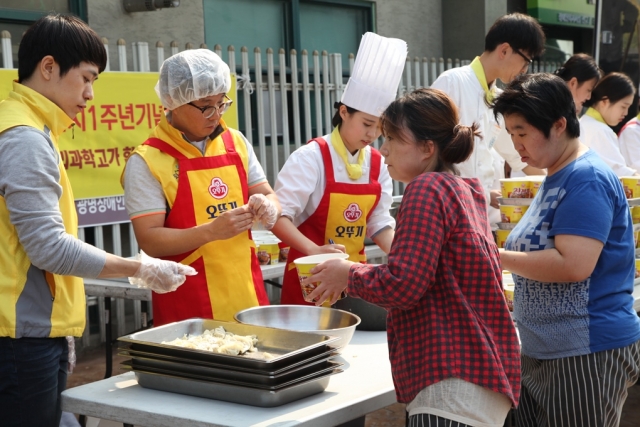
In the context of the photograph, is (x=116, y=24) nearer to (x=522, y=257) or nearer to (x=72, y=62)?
(x=72, y=62)

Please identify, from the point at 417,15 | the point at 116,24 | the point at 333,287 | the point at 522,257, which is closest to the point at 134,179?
the point at 333,287

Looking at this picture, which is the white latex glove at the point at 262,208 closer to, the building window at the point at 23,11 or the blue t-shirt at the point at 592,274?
the blue t-shirt at the point at 592,274

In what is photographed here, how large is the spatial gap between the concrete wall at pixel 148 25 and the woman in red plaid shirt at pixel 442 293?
454 centimetres

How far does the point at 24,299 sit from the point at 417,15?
8138 mm

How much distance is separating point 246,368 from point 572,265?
1.04m

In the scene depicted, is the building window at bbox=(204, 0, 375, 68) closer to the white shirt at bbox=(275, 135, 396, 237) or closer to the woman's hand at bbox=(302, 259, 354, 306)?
the white shirt at bbox=(275, 135, 396, 237)

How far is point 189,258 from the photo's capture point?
282 cm

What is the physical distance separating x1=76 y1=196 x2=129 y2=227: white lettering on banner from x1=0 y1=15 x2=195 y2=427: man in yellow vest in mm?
3567

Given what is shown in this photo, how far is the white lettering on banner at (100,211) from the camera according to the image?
231 inches

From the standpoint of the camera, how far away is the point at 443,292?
2.07 metres

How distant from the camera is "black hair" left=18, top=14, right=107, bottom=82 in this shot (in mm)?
2312

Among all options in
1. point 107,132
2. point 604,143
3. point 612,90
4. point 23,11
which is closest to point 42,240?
point 107,132

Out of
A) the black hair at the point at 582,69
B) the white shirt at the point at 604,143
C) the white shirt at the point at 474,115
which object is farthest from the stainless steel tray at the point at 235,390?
the white shirt at the point at 604,143

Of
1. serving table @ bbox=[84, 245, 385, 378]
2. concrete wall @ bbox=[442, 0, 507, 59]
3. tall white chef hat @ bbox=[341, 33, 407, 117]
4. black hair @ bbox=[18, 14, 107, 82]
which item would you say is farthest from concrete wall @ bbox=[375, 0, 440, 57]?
black hair @ bbox=[18, 14, 107, 82]
